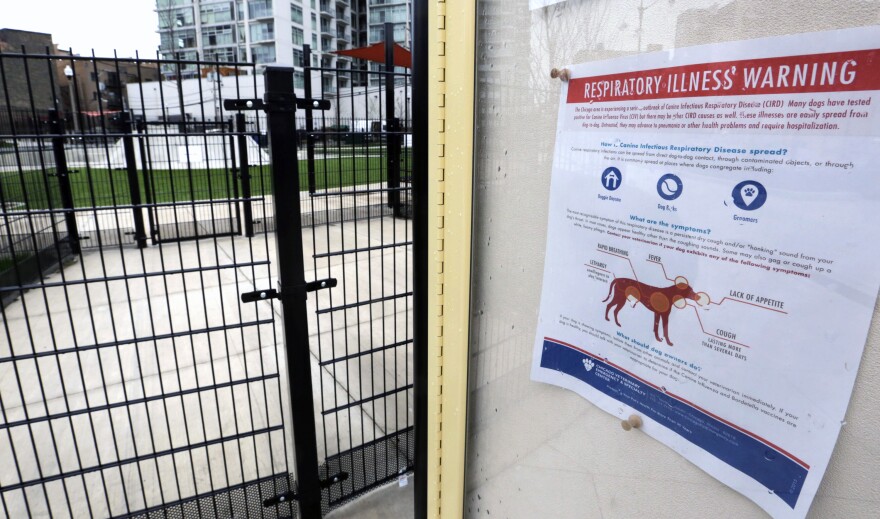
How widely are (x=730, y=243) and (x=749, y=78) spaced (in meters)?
0.27

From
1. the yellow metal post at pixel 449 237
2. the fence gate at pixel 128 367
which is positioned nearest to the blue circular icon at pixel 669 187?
the yellow metal post at pixel 449 237

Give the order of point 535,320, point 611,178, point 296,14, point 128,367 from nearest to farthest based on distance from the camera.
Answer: point 611,178 < point 535,320 < point 128,367 < point 296,14

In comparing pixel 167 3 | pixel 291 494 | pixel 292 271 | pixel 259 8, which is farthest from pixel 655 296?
pixel 167 3

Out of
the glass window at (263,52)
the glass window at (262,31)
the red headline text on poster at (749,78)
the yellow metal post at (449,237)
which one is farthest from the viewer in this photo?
the glass window at (263,52)

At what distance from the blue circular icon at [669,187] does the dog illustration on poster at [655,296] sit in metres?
0.16

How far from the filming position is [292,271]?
2.28 meters

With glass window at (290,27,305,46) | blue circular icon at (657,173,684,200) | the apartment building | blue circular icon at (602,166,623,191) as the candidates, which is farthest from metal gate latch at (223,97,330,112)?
glass window at (290,27,305,46)

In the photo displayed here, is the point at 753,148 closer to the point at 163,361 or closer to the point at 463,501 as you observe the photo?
the point at 463,501

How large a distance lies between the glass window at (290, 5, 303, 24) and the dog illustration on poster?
53361 mm

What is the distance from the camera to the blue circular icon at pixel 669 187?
93 centimetres

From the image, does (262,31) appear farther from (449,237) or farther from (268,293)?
(449,237)

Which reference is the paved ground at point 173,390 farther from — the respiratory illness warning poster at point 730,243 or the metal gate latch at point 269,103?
the respiratory illness warning poster at point 730,243

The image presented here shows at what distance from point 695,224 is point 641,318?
0.74ft

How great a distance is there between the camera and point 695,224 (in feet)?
2.97
